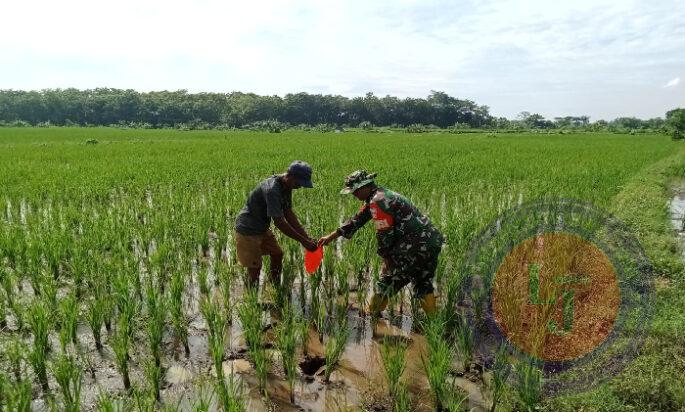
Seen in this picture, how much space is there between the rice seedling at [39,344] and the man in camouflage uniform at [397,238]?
1792 millimetres

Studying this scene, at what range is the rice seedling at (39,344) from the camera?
2418 mm

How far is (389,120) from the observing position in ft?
201

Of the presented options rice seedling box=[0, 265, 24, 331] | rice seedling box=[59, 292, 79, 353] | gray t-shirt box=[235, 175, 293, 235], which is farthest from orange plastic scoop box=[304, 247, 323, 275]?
rice seedling box=[0, 265, 24, 331]

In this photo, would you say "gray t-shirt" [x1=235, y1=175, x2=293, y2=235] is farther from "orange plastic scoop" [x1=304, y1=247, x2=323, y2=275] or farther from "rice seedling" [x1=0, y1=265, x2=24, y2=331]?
"rice seedling" [x1=0, y1=265, x2=24, y2=331]

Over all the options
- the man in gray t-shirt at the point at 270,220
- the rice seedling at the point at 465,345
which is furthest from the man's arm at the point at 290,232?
the rice seedling at the point at 465,345

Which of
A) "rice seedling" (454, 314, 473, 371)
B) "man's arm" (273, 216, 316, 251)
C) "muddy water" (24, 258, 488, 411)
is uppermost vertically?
"man's arm" (273, 216, 316, 251)

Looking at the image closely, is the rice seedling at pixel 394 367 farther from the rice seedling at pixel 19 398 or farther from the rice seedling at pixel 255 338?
the rice seedling at pixel 19 398

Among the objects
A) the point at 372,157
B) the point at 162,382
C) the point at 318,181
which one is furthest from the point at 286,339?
the point at 372,157

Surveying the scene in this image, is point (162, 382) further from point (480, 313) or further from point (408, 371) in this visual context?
point (480, 313)

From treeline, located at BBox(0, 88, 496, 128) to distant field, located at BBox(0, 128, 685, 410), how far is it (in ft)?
141

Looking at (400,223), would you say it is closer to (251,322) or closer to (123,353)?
(251,322)

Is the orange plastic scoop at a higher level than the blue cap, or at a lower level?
lower

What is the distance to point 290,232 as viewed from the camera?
333 cm

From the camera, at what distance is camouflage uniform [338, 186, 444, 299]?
10.5 ft
